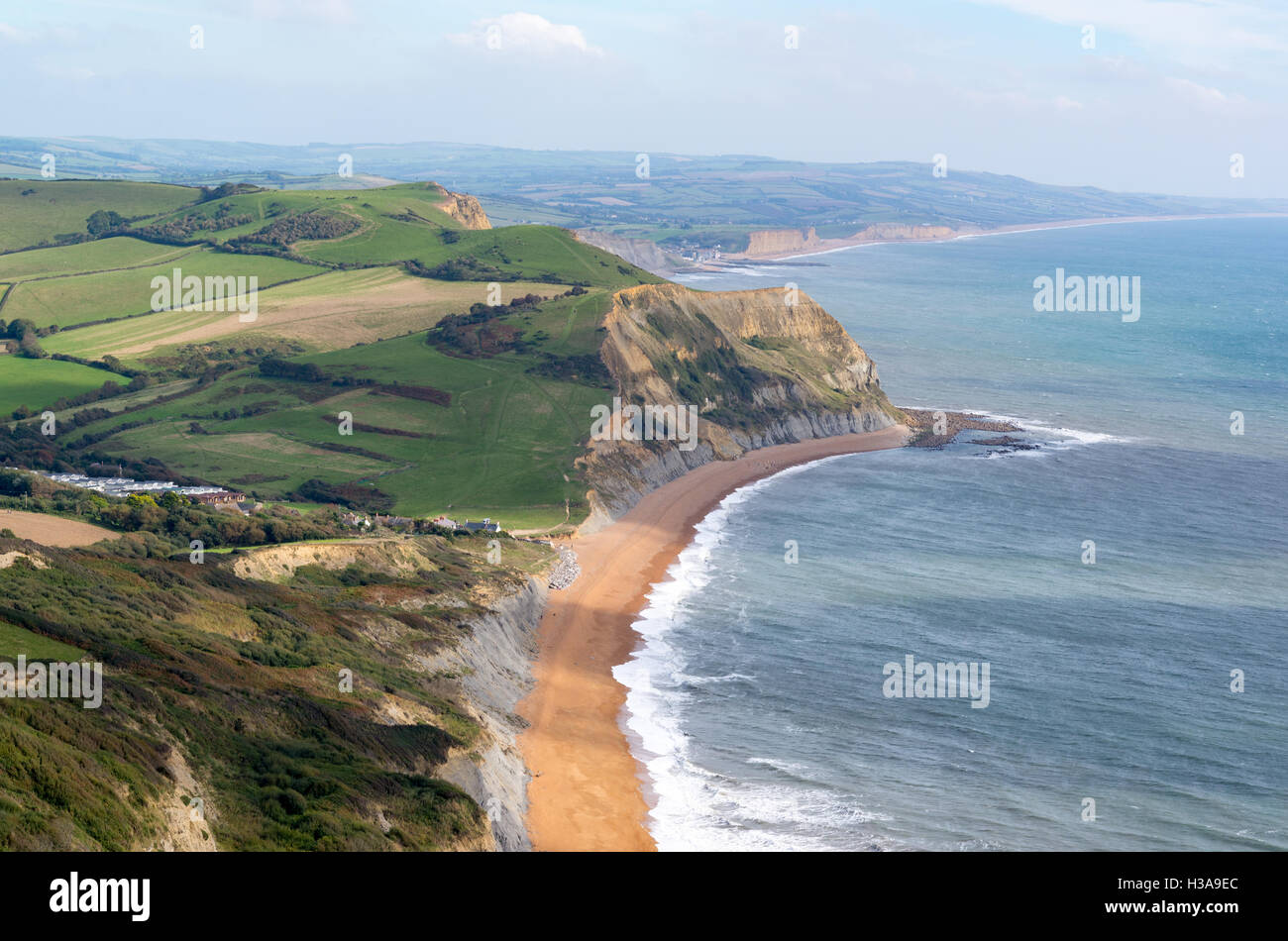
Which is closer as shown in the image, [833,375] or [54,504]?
[54,504]

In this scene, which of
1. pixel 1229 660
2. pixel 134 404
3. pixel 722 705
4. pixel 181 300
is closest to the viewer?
pixel 722 705

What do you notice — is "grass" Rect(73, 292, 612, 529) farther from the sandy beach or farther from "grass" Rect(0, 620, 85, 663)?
"grass" Rect(0, 620, 85, 663)

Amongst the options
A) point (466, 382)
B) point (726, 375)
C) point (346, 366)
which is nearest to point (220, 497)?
point (466, 382)

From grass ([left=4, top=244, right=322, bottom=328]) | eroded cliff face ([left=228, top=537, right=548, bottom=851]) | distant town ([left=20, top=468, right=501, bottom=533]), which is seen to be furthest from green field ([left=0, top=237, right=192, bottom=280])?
eroded cliff face ([left=228, top=537, right=548, bottom=851])

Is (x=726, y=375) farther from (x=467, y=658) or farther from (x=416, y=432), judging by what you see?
(x=467, y=658)

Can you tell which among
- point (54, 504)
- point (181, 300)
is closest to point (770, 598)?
point (54, 504)
